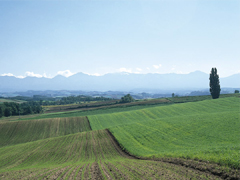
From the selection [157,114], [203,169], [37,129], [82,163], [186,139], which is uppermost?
[203,169]

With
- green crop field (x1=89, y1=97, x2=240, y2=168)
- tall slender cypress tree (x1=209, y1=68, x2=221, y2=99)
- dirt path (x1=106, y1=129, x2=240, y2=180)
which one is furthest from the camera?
tall slender cypress tree (x1=209, y1=68, x2=221, y2=99)

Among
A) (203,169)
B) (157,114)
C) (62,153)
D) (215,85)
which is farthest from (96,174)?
(215,85)

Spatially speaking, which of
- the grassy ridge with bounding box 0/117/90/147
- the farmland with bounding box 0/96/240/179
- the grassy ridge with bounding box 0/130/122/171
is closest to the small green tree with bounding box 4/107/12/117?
the grassy ridge with bounding box 0/117/90/147

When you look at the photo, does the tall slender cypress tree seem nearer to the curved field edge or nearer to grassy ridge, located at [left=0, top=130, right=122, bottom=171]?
the curved field edge

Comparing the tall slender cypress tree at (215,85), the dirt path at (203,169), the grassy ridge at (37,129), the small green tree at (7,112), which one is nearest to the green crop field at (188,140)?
the dirt path at (203,169)

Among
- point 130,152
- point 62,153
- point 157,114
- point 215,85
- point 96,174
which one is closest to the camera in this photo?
point 96,174

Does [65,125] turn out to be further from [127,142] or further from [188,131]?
[188,131]

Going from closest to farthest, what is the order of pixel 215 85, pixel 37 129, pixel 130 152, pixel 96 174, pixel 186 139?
1. pixel 96 174
2. pixel 130 152
3. pixel 186 139
4. pixel 37 129
5. pixel 215 85

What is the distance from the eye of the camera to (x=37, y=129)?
189ft

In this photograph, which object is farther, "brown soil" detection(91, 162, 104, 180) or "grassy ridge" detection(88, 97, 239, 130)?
"grassy ridge" detection(88, 97, 239, 130)

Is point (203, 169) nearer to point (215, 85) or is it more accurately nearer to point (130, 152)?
point (130, 152)

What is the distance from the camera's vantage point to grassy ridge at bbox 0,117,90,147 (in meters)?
51.3

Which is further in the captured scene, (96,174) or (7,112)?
(7,112)

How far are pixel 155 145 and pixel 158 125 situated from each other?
38.4 ft
